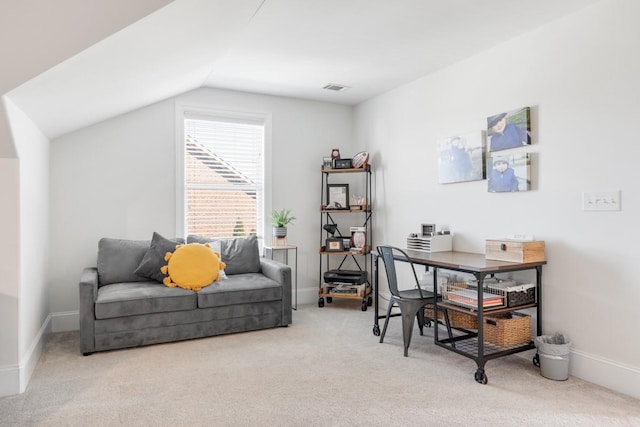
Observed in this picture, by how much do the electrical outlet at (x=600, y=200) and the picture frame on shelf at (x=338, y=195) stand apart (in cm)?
264

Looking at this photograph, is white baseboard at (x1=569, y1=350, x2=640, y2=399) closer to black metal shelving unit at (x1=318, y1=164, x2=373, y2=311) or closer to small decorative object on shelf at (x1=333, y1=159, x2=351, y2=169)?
black metal shelving unit at (x1=318, y1=164, x2=373, y2=311)

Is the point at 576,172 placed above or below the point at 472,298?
above

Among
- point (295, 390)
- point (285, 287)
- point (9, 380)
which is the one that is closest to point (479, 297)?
point (295, 390)

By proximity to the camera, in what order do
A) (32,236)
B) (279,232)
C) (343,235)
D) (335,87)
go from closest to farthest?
(32,236), (335,87), (279,232), (343,235)

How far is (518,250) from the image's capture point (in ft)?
9.66

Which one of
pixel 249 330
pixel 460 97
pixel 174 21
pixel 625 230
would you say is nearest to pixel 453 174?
pixel 460 97

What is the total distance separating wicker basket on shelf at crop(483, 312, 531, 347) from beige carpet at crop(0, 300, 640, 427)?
20cm

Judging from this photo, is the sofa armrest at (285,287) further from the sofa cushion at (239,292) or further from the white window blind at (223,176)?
the white window blind at (223,176)

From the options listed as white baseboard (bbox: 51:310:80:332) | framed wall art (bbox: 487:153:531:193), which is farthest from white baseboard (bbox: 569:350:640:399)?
white baseboard (bbox: 51:310:80:332)

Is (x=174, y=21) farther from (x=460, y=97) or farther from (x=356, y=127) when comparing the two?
(x=356, y=127)

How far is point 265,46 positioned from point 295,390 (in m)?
2.60

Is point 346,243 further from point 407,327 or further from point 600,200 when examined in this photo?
point 600,200

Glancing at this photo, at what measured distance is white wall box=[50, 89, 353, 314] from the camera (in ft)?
13.2

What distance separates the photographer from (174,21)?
2.33 m
